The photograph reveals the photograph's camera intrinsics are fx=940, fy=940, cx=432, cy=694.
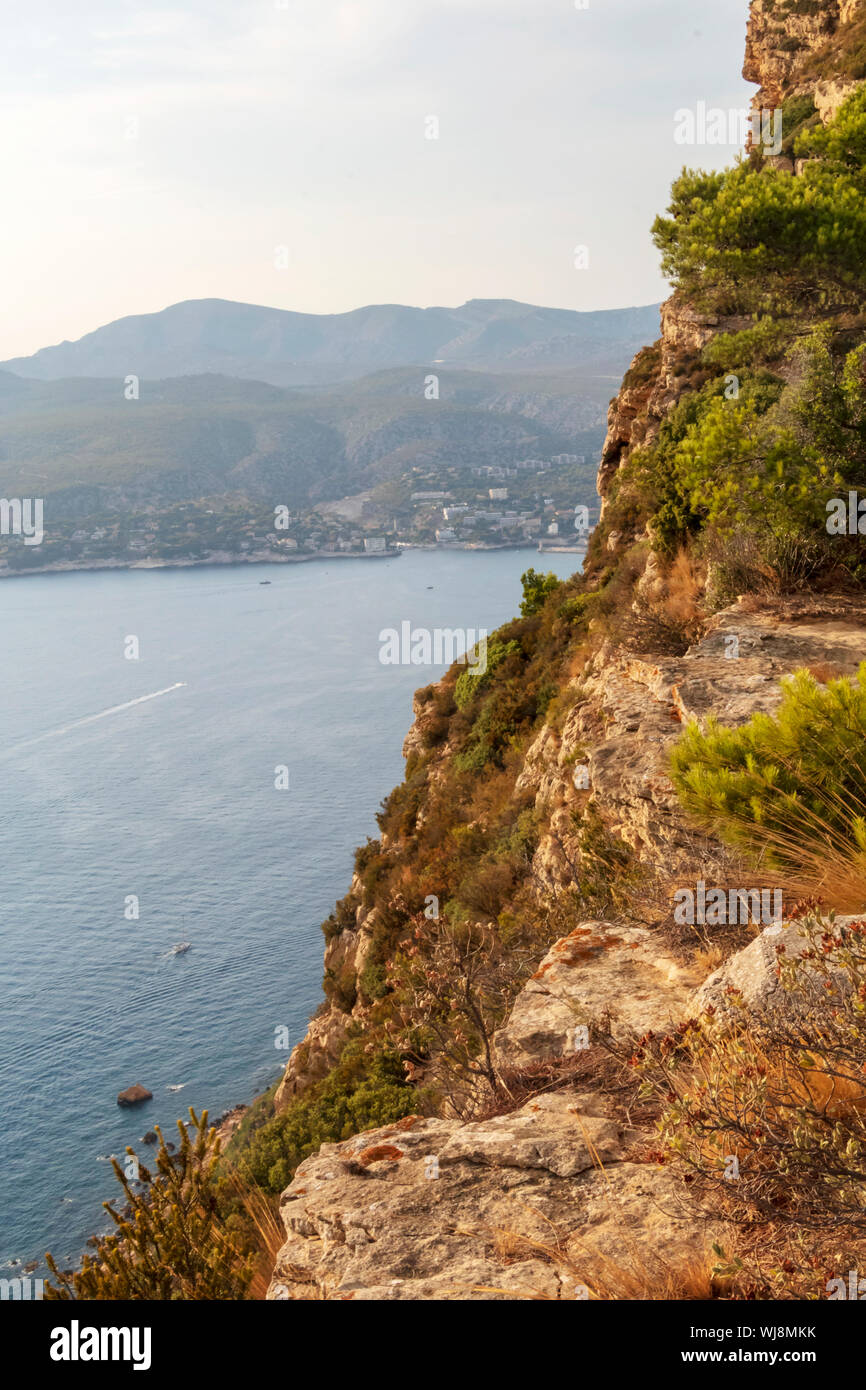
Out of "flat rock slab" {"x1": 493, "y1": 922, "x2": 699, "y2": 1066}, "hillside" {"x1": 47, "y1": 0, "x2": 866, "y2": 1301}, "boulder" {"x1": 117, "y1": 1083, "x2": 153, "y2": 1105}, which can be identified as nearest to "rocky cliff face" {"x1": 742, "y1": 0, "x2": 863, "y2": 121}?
"hillside" {"x1": 47, "y1": 0, "x2": 866, "y2": 1301}

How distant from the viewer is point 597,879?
8.74 metres

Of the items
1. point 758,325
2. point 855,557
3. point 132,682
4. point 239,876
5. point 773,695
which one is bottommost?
point 239,876

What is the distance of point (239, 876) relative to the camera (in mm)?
66062

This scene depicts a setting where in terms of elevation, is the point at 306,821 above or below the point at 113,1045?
above

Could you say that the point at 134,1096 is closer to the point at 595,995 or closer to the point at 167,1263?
the point at 167,1263

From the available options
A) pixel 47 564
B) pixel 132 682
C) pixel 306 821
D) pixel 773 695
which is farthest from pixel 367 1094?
pixel 47 564

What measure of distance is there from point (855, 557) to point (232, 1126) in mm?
39877

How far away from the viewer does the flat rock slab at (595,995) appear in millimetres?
5836

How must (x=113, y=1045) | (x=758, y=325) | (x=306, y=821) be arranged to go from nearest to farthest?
(x=758, y=325) < (x=113, y=1045) < (x=306, y=821)

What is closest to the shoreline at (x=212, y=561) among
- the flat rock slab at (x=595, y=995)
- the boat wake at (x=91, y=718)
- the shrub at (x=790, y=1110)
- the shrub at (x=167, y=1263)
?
the boat wake at (x=91, y=718)

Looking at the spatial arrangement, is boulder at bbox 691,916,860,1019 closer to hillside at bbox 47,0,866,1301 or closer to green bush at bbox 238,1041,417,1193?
hillside at bbox 47,0,866,1301

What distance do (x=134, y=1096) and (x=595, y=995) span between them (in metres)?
46.5

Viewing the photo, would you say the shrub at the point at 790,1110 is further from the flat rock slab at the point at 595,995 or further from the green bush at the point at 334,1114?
the green bush at the point at 334,1114

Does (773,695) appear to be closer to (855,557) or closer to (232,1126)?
(855,557)
